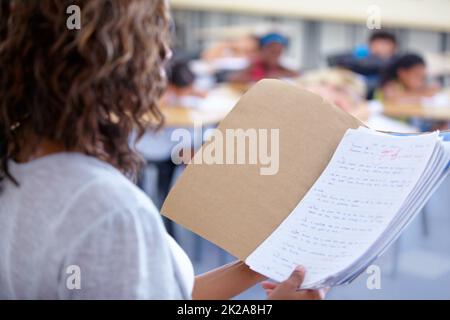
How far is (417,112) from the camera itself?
4.29 m

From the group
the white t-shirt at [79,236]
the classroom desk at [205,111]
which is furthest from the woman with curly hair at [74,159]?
the classroom desk at [205,111]

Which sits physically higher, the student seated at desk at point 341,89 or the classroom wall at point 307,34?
the classroom wall at point 307,34

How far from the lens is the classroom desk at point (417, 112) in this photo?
13.7ft

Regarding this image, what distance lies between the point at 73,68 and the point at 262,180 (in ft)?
1.08

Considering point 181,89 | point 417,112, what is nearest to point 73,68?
point 181,89

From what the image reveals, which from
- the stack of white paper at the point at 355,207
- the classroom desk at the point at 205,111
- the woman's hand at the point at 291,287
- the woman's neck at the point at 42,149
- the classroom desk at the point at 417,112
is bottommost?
the classroom desk at the point at 417,112

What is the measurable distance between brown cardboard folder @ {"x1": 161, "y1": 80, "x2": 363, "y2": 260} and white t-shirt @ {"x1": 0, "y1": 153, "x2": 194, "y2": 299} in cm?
19

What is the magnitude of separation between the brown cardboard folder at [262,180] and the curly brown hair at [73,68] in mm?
195

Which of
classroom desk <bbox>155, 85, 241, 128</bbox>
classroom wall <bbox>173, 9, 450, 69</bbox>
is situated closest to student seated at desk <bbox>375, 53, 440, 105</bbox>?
classroom desk <bbox>155, 85, 241, 128</bbox>

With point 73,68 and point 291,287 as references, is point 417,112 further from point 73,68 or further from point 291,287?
point 73,68

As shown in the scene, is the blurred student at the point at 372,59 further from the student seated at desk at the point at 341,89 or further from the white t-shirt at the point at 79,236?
the white t-shirt at the point at 79,236

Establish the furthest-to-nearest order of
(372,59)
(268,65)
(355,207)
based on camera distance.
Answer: (372,59), (268,65), (355,207)

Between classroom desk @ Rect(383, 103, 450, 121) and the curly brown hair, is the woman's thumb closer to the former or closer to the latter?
the curly brown hair

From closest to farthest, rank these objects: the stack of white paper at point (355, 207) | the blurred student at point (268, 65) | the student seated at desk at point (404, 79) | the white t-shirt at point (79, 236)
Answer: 1. the white t-shirt at point (79, 236)
2. the stack of white paper at point (355, 207)
3. the student seated at desk at point (404, 79)
4. the blurred student at point (268, 65)
